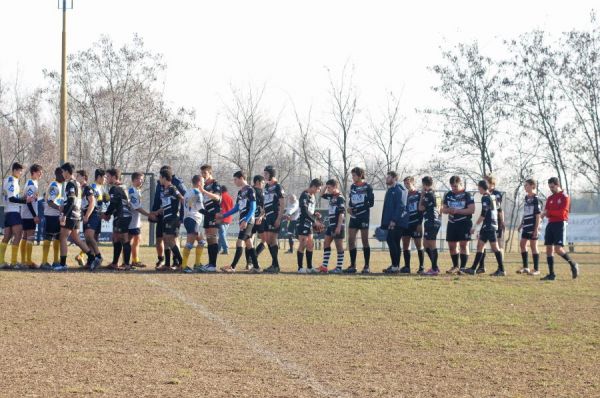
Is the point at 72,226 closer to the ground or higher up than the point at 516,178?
closer to the ground

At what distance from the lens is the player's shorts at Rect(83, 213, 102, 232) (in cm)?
1827

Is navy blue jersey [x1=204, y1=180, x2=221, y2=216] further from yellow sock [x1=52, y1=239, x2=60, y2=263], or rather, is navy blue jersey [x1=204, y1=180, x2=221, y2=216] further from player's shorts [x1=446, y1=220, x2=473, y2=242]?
player's shorts [x1=446, y1=220, x2=473, y2=242]

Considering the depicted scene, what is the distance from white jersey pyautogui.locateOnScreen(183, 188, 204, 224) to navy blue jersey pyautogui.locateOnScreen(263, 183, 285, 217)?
155cm

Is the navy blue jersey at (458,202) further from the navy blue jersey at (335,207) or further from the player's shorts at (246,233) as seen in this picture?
the player's shorts at (246,233)

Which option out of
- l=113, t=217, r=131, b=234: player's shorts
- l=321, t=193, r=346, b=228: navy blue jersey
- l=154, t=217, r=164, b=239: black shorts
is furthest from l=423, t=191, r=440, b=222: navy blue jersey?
l=113, t=217, r=131, b=234: player's shorts

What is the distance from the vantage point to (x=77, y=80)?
141ft

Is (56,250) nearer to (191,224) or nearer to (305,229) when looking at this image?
(191,224)

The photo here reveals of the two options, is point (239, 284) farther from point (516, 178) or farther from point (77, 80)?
point (77, 80)

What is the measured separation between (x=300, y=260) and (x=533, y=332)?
8.91 metres

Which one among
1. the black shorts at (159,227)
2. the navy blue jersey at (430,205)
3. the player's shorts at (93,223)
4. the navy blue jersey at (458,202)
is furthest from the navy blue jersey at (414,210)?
the player's shorts at (93,223)

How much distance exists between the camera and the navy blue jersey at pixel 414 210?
19.5 m

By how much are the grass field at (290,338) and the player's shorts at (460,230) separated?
8.57 ft

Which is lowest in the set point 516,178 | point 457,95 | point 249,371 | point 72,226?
point 249,371

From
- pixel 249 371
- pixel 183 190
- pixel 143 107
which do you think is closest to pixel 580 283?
pixel 183 190
